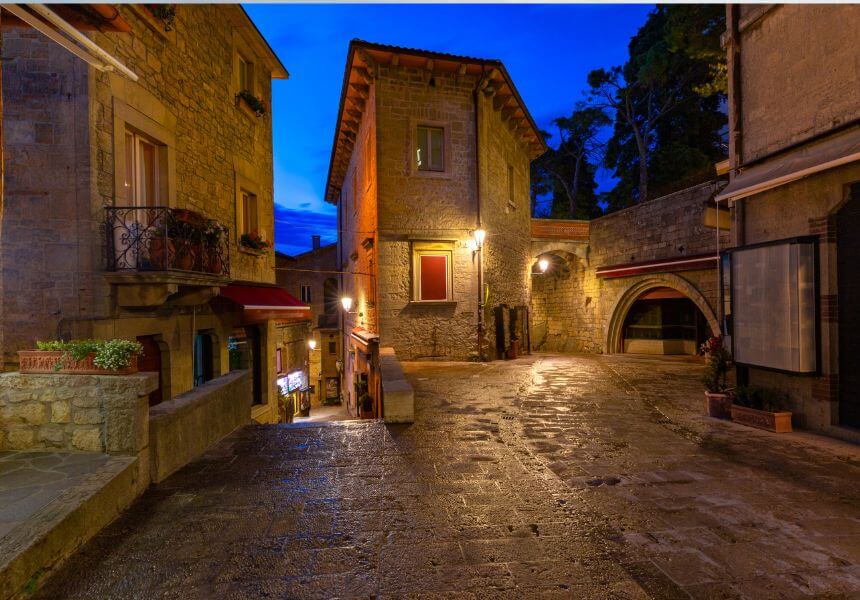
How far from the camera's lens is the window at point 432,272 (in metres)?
13.3

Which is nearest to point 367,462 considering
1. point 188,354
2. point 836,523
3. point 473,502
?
point 473,502

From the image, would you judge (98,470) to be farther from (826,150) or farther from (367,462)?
(826,150)

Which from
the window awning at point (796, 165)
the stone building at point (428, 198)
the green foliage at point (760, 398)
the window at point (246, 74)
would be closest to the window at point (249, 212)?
the window at point (246, 74)

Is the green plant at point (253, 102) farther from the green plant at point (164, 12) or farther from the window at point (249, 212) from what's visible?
the green plant at point (164, 12)

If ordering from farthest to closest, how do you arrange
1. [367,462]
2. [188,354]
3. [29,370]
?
[188,354]
[367,462]
[29,370]

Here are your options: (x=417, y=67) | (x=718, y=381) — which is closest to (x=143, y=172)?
(x=417, y=67)

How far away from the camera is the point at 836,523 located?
3664 millimetres

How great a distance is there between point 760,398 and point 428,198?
962 centimetres

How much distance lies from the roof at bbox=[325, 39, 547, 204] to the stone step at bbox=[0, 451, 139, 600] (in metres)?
11.6

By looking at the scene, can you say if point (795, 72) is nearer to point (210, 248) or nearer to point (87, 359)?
point (87, 359)

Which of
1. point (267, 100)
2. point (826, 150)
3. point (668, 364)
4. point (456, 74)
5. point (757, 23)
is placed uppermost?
point (456, 74)

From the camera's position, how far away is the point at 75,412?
14.4 ft

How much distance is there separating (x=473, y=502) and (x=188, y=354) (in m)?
7.22

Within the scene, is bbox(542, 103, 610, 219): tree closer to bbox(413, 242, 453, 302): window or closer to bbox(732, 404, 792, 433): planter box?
bbox(413, 242, 453, 302): window
